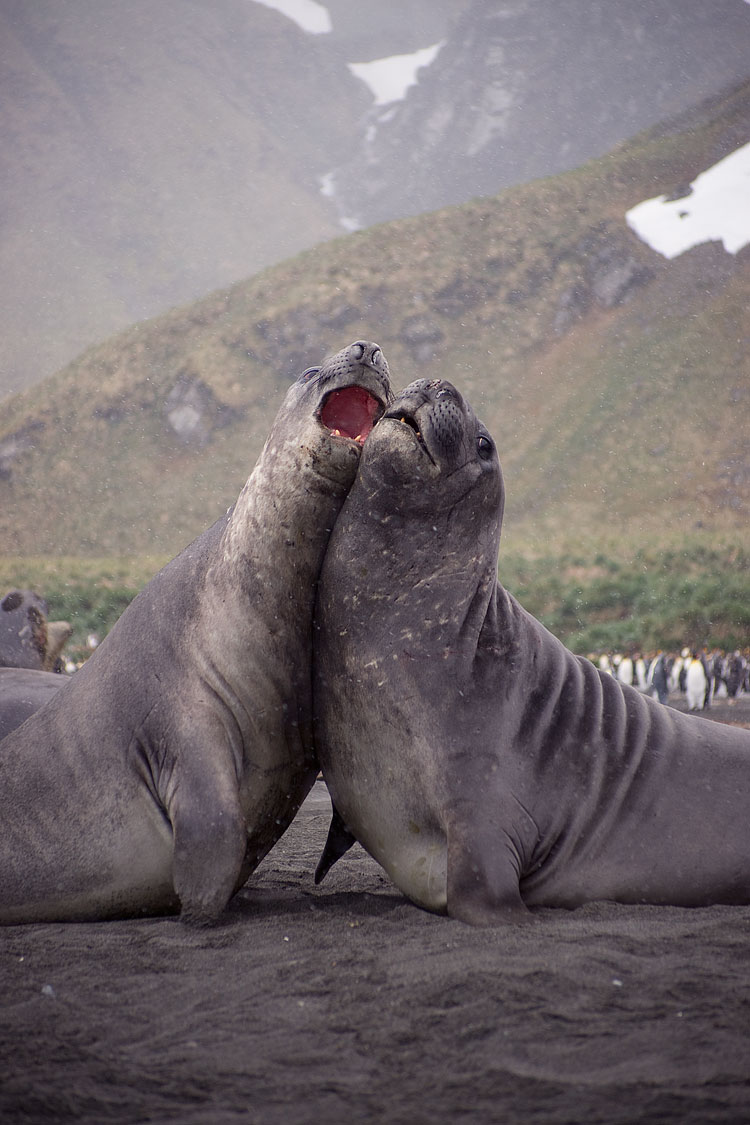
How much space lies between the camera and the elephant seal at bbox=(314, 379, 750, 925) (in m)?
3.68

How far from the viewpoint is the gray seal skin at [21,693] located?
17.1 feet

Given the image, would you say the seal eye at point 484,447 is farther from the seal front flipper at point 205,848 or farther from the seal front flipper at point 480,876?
the seal front flipper at point 205,848

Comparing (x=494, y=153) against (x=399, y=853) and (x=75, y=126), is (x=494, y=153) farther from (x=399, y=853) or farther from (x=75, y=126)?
(x=399, y=853)

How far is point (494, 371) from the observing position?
51062mm

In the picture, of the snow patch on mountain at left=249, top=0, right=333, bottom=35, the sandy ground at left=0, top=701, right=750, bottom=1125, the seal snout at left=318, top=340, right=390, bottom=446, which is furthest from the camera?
the snow patch on mountain at left=249, top=0, right=333, bottom=35

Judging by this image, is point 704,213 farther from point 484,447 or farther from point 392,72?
point 392,72

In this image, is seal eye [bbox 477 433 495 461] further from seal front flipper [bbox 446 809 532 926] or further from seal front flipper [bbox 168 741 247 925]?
seal front flipper [bbox 168 741 247 925]

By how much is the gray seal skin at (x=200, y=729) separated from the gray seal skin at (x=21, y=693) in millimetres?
998

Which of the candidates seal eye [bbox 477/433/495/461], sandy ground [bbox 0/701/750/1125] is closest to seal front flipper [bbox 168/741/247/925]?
sandy ground [bbox 0/701/750/1125]

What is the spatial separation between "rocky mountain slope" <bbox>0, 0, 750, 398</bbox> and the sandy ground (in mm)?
A: 81142

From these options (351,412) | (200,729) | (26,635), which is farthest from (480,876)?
(26,635)

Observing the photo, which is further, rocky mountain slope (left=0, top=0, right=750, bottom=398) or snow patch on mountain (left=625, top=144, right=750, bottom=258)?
rocky mountain slope (left=0, top=0, right=750, bottom=398)

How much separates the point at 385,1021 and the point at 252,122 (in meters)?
133

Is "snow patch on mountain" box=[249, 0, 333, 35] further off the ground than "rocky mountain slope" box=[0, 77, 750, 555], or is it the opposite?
"snow patch on mountain" box=[249, 0, 333, 35]
